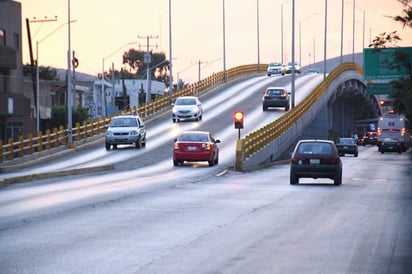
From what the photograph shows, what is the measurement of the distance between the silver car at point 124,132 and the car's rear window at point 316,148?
22682 mm

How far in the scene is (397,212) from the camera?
22.5 m

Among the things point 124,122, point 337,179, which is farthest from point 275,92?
point 337,179

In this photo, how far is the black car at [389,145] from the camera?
8832cm

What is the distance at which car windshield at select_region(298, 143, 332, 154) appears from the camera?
3372cm

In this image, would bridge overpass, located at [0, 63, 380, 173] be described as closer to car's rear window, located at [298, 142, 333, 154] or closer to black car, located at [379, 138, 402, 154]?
Answer: black car, located at [379, 138, 402, 154]

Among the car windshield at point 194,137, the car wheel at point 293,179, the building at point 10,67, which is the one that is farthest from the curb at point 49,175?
the building at point 10,67

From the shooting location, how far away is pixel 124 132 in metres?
55.4

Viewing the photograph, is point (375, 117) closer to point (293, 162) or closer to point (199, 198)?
point (293, 162)

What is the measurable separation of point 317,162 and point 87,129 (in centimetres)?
3091

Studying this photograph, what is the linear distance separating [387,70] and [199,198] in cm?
5644

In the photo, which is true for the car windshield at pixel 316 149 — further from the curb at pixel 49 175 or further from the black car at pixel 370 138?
the black car at pixel 370 138

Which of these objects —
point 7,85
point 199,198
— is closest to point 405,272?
point 199,198

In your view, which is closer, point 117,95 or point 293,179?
point 293,179

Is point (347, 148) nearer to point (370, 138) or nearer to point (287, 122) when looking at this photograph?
point (287, 122)
